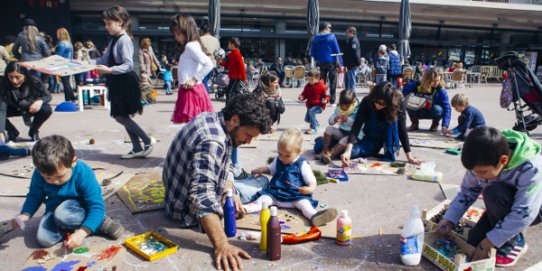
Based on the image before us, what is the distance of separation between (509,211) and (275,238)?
150 cm

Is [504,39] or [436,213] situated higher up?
[504,39]

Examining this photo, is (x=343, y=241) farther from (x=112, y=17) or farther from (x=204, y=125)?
(x=112, y=17)

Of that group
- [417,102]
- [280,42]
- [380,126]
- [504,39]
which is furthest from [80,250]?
[504,39]

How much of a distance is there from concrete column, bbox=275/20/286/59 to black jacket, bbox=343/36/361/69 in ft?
34.1

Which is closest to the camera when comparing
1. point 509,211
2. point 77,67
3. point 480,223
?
point 509,211

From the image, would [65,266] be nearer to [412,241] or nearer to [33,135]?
[412,241]

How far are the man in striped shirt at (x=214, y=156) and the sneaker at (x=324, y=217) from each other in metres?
0.75

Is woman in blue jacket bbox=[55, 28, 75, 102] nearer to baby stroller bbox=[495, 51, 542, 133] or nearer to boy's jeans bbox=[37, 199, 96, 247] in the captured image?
boy's jeans bbox=[37, 199, 96, 247]

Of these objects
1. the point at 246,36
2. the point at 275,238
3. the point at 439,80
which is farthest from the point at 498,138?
the point at 246,36

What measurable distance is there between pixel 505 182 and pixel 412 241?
27.3 inches

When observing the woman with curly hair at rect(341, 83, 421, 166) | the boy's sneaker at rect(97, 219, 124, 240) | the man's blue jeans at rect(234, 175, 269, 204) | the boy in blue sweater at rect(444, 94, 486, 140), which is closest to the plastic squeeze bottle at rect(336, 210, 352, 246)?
the man's blue jeans at rect(234, 175, 269, 204)

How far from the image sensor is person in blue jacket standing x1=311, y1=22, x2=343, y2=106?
10.2m

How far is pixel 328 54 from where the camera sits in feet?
33.3

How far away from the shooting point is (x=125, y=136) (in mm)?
6969
